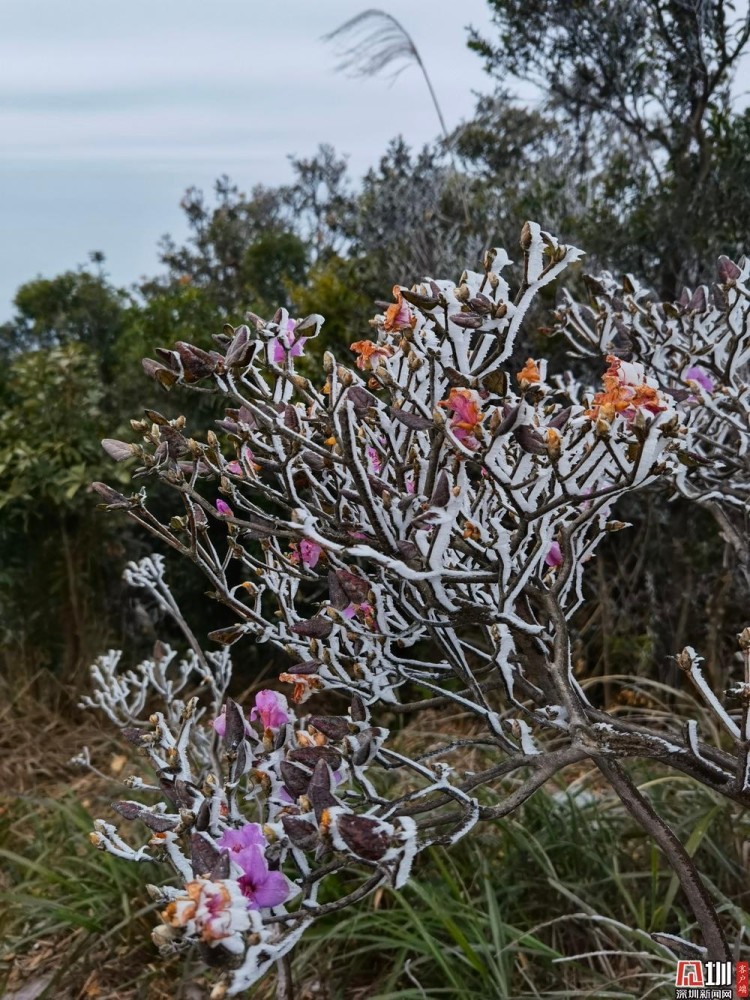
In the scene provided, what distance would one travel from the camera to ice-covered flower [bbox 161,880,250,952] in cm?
84

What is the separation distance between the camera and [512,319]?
107cm

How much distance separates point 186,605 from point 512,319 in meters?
3.65

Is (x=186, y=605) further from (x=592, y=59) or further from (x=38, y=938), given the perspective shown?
(x=592, y=59)

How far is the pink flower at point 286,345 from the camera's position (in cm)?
121

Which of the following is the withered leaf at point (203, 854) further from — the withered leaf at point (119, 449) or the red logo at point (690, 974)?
the red logo at point (690, 974)

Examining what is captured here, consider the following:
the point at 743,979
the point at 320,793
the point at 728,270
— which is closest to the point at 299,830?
the point at 320,793

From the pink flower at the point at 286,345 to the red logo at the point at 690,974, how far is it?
1134 mm

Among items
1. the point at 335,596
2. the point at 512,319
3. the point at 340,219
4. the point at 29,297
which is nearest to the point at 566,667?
the point at 335,596

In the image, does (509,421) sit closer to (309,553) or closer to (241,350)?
(241,350)

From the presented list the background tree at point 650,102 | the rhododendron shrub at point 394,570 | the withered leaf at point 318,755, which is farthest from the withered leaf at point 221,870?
the background tree at point 650,102

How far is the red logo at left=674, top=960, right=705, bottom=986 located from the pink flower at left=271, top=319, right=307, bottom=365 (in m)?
1.13

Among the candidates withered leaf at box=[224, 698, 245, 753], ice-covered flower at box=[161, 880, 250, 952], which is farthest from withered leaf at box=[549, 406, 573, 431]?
ice-covered flower at box=[161, 880, 250, 952]

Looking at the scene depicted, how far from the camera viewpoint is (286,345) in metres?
1.21

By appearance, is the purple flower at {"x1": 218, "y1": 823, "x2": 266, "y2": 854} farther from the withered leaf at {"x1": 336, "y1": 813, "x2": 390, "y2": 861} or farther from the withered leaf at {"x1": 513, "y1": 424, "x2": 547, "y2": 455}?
the withered leaf at {"x1": 513, "y1": 424, "x2": 547, "y2": 455}
